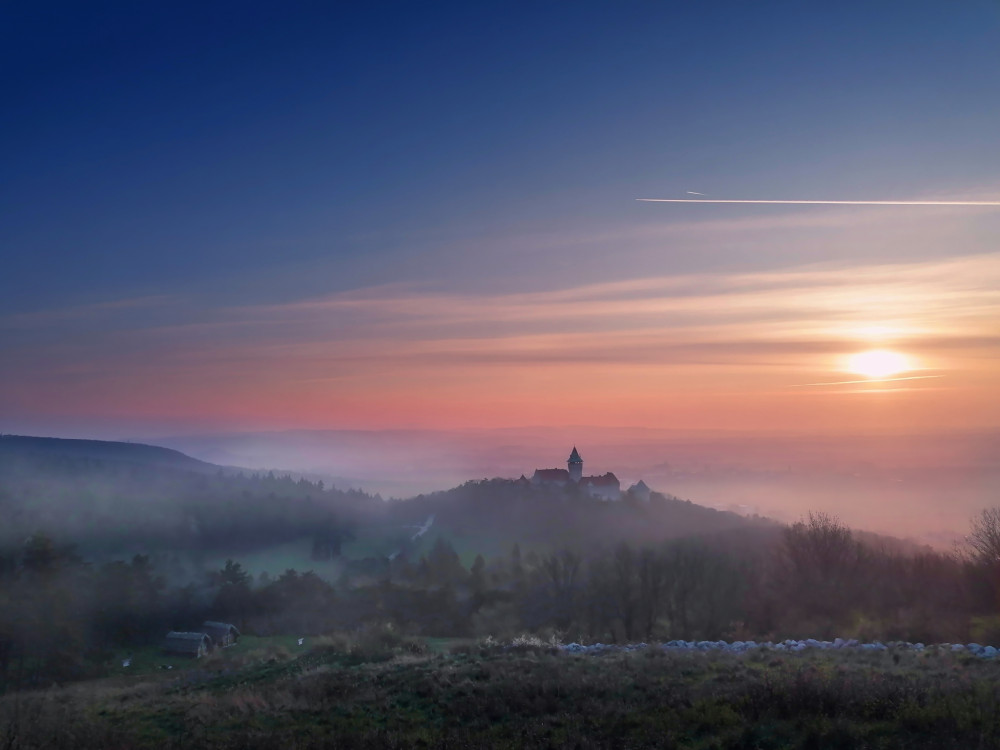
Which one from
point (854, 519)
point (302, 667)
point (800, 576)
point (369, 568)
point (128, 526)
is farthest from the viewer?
point (128, 526)

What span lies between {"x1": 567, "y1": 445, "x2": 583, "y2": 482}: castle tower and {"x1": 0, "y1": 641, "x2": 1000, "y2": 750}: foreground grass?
141 metres

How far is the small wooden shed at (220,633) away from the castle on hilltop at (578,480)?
93013 millimetres

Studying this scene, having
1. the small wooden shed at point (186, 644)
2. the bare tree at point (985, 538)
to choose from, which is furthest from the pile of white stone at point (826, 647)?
the small wooden shed at point (186, 644)

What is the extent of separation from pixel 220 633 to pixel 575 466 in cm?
11520

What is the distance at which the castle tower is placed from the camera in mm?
161175

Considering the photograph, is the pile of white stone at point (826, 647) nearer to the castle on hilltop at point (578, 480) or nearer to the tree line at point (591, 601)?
the tree line at point (591, 601)

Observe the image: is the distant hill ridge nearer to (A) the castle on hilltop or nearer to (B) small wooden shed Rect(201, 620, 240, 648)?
(A) the castle on hilltop

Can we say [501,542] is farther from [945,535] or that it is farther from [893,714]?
[893,714]

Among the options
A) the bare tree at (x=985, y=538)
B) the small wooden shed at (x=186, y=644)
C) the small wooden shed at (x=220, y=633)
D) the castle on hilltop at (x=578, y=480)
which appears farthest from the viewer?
the castle on hilltop at (x=578, y=480)

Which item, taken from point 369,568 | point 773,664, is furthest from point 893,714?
point 369,568

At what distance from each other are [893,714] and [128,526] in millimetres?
121119

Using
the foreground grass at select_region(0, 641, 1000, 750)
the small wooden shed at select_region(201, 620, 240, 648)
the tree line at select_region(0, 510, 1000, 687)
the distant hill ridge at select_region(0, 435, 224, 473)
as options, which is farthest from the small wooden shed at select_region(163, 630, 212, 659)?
the distant hill ridge at select_region(0, 435, 224, 473)

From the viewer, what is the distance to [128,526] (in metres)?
113

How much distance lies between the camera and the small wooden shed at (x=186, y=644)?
1987 inches
